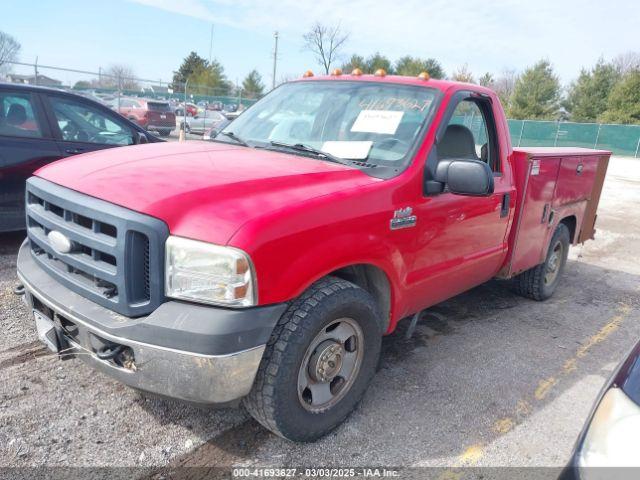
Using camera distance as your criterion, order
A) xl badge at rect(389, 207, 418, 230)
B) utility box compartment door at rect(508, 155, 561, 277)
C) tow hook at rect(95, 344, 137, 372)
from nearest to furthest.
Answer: tow hook at rect(95, 344, 137, 372), xl badge at rect(389, 207, 418, 230), utility box compartment door at rect(508, 155, 561, 277)

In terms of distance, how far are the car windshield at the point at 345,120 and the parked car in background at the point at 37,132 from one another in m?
2.37

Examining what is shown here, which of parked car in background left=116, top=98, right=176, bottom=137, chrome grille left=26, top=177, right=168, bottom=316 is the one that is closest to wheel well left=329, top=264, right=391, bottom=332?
chrome grille left=26, top=177, right=168, bottom=316

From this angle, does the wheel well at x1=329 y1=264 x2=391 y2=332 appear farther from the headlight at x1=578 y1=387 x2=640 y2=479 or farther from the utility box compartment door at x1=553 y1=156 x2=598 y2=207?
the utility box compartment door at x1=553 y1=156 x2=598 y2=207

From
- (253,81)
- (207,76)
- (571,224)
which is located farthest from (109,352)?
(253,81)

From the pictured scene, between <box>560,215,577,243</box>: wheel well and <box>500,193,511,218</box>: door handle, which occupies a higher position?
<box>500,193,511,218</box>: door handle

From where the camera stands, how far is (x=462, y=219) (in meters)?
3.39

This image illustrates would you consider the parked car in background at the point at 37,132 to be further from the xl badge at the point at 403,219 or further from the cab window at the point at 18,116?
the xl badge at the point at 403,219

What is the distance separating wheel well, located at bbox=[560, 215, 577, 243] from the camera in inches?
211

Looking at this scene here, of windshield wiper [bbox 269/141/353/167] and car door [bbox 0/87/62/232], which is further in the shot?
car door [bbox 0/87/62/232]

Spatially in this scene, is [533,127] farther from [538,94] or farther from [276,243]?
[276,243]

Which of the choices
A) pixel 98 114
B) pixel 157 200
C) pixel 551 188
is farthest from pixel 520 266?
pixel 98 114

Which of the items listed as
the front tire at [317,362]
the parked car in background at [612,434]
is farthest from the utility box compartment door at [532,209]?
the parked car in background at [612,434]

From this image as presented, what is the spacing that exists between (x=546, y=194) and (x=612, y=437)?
3229 mm

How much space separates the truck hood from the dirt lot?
120cm
